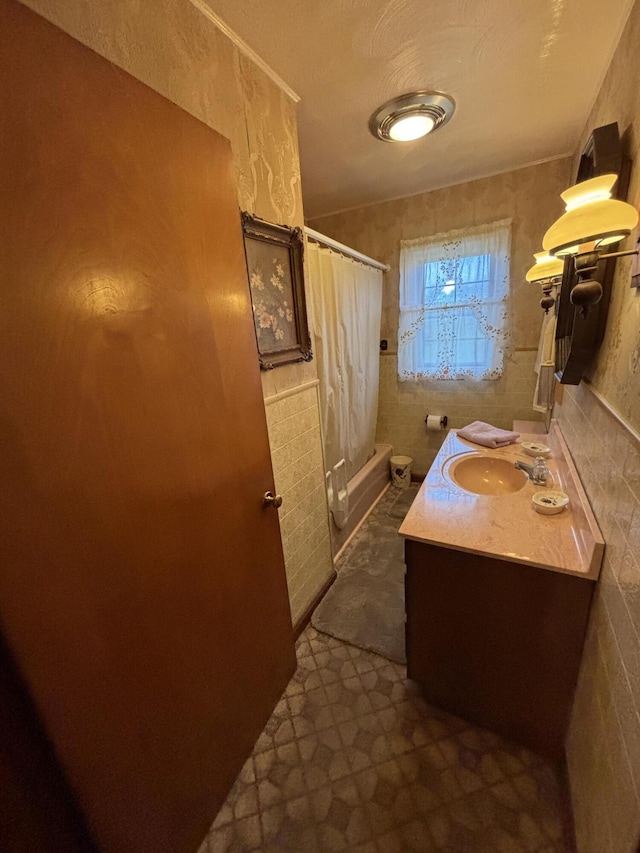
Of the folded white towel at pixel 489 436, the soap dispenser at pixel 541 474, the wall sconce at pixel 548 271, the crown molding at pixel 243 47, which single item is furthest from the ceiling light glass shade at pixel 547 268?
the crown molding at pixel 243 47

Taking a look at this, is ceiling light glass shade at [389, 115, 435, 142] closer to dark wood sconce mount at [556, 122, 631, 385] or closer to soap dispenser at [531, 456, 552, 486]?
dark wood sconce mount at [556, 122, 631, 385]

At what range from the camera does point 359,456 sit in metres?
2.49

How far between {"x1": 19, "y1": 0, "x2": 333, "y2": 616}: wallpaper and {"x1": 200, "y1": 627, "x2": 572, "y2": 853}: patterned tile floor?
50cm

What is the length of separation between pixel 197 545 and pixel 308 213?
2776 millimetres

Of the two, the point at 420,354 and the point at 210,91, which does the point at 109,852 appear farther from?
the point at 420,354

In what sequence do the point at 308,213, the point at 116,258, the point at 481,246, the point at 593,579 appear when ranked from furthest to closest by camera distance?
1. the point at 308,213
2. the point at 481,246
3. the point at 593,579
4. the point at 116,258

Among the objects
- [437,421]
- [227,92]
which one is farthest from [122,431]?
[437,421]

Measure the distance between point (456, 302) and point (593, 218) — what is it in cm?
171

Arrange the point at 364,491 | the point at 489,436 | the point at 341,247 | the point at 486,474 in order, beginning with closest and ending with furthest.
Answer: the point at 486,474, the point at 489,436, the point at 341,247, the point at 364,491

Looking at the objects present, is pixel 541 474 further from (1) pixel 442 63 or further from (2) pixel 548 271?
(1) pixel 442 63

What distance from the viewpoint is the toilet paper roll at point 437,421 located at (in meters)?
2.67

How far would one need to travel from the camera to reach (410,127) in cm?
154


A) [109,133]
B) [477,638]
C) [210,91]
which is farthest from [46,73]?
[477,638]

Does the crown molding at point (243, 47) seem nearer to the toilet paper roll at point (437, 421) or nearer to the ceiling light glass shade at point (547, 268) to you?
the ceiling light glass shade at point (547, 268)
